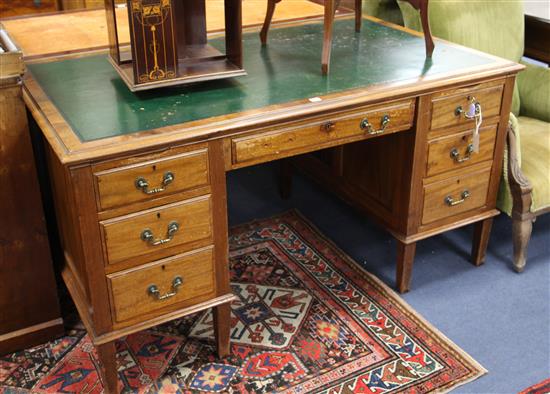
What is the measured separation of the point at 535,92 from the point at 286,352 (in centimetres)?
164

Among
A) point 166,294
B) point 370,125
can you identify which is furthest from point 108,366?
point 370,125

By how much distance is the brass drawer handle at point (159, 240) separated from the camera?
1848 millimetres

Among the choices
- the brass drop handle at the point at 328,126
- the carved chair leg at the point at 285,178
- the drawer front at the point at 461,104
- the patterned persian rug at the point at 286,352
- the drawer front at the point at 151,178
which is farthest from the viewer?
the carved chair leg at the point at 285,178

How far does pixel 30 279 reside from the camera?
219cm

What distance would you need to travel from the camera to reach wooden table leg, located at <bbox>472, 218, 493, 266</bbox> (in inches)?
104

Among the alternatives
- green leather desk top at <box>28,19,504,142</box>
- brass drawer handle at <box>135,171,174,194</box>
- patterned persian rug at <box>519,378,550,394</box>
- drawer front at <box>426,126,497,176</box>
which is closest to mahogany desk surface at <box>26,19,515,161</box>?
green leather desk top at <box>28,19,504,142</box>

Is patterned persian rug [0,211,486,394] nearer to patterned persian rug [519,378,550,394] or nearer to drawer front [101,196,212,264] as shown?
patterned persian rug [519,378,550,394]

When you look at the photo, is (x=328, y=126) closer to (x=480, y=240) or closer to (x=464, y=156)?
(x=464, y=156)

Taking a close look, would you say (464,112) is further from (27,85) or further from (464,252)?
(27,85)

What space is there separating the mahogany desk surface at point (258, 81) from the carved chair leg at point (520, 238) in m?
0.63

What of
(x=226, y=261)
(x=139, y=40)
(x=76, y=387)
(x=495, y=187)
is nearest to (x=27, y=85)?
(x=139, y=40)

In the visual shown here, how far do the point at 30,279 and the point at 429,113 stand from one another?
1420 mm

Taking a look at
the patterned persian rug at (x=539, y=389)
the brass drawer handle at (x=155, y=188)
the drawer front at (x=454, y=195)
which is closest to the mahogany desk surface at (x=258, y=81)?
the brass drawer handle at (x=155, y=188)

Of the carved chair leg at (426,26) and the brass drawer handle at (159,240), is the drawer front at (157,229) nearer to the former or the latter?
the brass drawer handle at (159,240)
